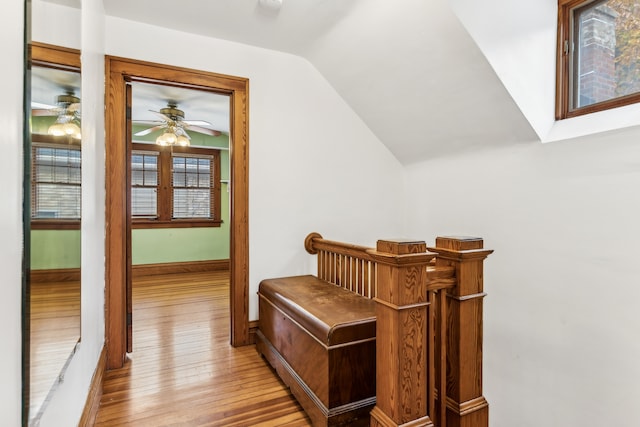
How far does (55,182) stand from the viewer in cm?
95

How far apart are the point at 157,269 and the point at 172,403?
3920 millimetres

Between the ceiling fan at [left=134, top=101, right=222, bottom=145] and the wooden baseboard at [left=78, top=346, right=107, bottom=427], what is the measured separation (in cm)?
293

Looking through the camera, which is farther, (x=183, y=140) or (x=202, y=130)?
(x=183, y=140)

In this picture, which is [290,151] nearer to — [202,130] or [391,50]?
[391,50]

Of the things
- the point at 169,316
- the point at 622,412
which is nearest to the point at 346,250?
the point at 622,412

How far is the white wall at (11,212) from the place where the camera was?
2.08 ft

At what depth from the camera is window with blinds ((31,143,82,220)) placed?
79cm

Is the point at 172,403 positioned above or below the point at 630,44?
below

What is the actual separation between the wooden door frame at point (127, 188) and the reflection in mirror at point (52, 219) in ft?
4.00

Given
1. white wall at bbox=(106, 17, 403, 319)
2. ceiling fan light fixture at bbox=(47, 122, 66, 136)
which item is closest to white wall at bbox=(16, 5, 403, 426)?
white wall at bbox=(106, 17, 403, 319)

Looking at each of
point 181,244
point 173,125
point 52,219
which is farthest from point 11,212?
point 181,244

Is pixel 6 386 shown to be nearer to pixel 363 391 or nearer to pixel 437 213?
pixel 363 391

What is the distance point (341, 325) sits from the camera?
166 centimetres

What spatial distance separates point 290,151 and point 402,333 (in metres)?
2.07
